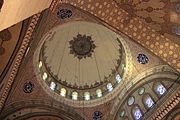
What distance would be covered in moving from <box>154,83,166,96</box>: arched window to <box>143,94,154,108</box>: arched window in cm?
45

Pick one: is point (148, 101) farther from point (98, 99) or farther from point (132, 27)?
point (132, 27)

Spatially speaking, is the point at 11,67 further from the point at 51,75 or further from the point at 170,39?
the point at 170,39

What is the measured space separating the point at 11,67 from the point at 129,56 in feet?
17.3

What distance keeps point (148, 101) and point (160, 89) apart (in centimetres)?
78

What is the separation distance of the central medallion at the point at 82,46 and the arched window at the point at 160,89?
16.0 feet

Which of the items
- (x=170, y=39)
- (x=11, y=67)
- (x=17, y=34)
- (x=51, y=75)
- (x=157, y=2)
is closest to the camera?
(x=157, y=2)

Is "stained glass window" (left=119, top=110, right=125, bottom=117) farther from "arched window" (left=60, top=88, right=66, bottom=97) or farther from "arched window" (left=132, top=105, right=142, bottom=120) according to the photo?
"arched window" (left=60, top=88, right=66, bottom=97)

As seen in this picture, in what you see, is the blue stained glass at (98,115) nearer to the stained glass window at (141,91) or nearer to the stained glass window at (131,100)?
the stained glass window at (131,100)

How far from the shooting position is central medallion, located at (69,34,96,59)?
12.0 meters

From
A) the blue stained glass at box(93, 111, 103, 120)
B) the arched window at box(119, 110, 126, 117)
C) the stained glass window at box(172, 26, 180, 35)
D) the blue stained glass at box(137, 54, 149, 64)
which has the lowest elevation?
the stained glass window at box(172, 26, 180, 35)

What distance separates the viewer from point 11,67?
22.8 ft

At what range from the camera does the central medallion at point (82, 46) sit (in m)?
12.0

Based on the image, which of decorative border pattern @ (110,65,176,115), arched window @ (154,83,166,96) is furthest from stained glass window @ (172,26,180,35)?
arched window @ (154,83,166,96)

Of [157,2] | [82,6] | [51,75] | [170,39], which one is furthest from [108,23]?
[51,75]
